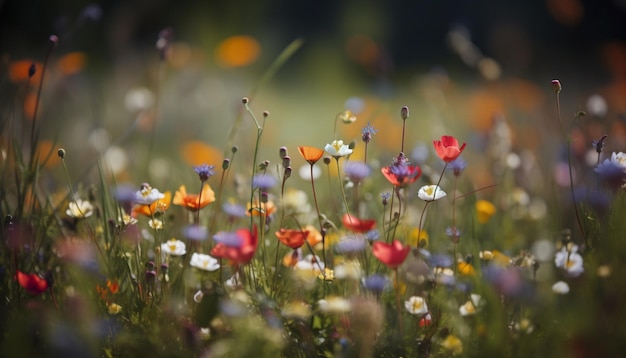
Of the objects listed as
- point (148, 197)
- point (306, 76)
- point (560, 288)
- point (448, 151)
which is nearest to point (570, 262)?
point (560, 288)

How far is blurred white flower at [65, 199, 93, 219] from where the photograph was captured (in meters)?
1.30

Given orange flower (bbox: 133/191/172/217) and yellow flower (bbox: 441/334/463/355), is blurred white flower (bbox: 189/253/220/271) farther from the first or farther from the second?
yellow flower (bbox: 441/334/463/355)

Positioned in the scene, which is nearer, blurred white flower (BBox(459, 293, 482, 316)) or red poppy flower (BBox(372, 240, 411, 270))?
red poppy flower (BBox(372, 240, 411, 270))

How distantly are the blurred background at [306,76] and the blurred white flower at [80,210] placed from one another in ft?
0.76

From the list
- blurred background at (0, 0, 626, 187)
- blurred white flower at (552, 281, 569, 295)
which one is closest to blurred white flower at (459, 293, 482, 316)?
blurred white flower at (552, 281, 569, 295)

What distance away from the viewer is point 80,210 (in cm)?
125

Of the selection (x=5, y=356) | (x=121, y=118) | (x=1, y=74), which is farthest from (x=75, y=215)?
(x=121, y=118)

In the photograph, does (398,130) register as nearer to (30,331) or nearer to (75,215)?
(75,215)

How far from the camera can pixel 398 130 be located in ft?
9.75

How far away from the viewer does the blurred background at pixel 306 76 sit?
7.93ft

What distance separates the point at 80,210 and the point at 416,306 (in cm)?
60

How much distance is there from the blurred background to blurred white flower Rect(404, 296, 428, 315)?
431 mm

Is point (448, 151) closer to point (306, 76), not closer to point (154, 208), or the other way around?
point (154, 208)

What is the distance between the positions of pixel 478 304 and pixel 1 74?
1.24 meters
